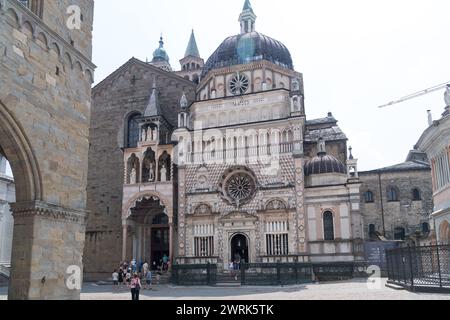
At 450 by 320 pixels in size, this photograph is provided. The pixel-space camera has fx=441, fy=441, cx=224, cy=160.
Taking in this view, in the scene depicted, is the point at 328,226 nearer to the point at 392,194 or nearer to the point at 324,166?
the point at 324,166

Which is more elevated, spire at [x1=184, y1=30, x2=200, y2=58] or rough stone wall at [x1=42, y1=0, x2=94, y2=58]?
spire at [x1=184, y1=30, x2=200, y2=58]

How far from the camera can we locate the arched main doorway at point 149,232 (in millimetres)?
33812

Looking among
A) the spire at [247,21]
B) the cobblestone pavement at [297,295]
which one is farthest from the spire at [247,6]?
the cobblestone pavement at [297,295]

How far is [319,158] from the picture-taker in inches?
1212

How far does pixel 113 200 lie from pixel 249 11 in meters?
21.1

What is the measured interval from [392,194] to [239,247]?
61.5 feet

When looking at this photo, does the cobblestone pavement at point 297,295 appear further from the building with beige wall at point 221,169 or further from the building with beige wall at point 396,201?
the building with beige wall at point 396,201

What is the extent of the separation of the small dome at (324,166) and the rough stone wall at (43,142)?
20003 millimetres

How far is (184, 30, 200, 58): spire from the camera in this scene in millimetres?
63219

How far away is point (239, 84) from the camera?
Answer: 113ft

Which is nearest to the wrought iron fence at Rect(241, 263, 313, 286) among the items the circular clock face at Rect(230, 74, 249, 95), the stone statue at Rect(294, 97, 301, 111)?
the stone statue at Rect(294, 97, 301, 111)

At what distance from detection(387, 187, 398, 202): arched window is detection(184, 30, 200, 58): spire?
112 ft

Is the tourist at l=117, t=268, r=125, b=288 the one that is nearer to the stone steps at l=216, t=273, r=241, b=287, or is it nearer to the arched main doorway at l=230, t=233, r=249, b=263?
the stone steps at l=216, t=273, r=241, b=287
